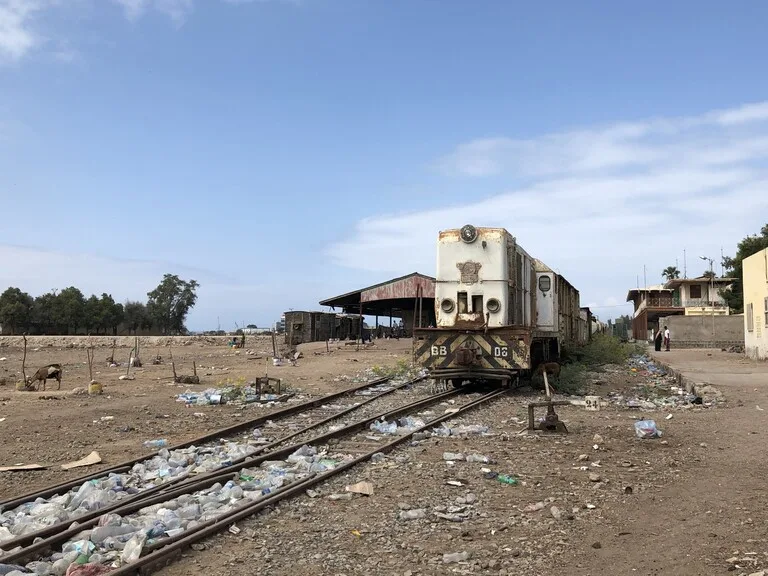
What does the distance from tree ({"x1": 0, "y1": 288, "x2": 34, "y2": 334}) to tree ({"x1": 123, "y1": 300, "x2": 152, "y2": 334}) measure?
539 inches

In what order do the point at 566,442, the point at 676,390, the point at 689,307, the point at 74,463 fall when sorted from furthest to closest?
1. the point at 689,307
2. the point at 676,390
3. the point at 566,442
4. the point at 74,463

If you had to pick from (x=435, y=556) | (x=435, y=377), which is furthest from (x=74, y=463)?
(x=435, y=377)

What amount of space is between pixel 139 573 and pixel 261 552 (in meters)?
0.82

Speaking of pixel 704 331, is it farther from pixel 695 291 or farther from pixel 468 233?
pixel 468 233

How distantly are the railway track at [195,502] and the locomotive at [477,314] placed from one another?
5.14 m

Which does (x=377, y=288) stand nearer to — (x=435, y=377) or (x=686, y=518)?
(x=435, y=377)

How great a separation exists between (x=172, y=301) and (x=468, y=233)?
299ft

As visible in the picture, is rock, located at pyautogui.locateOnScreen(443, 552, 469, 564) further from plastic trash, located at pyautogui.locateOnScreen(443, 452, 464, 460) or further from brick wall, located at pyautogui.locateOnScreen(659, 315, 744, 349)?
brick wall, located at pyautogui.locateOnScreen(659, 315, 744, 349)

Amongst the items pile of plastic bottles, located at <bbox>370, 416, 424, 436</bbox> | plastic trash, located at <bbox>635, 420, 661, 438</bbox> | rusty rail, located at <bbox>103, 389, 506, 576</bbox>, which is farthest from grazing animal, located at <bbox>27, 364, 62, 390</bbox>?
plastic trash, located at <bbox>635, 420, 661, 438</bbox>

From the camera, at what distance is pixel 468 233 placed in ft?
46.1

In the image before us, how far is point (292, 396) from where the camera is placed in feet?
45.9

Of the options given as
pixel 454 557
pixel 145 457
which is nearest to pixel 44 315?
pixel 145 457

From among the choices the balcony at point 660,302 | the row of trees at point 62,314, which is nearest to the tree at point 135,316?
the row of trees at point 62,314

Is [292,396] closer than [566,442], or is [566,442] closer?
[566,442]
